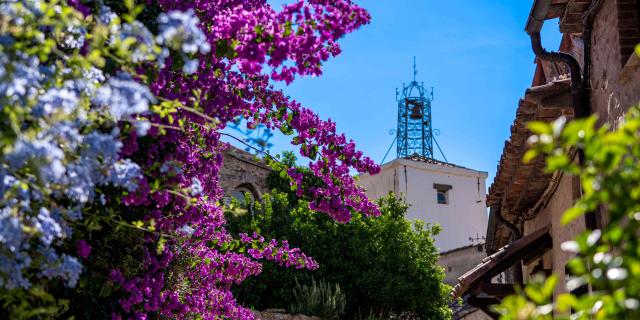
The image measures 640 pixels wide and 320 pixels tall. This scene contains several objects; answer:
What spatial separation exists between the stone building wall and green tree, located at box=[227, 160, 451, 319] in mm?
4317

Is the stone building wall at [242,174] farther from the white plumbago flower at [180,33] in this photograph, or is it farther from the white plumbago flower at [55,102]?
the white plumbago flower at [55,102]

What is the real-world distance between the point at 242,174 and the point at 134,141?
1969cm

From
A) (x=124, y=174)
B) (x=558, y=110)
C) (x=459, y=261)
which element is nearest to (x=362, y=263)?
(x=459, y=261)

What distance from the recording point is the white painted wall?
28453 mm

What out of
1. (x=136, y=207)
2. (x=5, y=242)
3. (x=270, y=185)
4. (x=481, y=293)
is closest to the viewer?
(x=5, y=242)

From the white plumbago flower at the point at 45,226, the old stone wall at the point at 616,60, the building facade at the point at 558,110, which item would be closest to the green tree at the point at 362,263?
the building facade at the point at 558,110

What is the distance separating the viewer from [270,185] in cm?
2347

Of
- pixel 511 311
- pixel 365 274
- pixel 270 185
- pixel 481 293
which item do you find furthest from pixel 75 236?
pixel 270 185

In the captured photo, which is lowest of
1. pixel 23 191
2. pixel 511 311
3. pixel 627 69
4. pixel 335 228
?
pixel 511 311

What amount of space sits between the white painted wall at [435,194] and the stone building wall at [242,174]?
6467mm

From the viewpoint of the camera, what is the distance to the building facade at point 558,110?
5082mm

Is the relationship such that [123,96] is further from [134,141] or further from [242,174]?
[242,174]

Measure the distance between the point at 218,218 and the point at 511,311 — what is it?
4.42 metres

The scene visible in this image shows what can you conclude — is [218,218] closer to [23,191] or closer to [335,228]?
[23,191]
